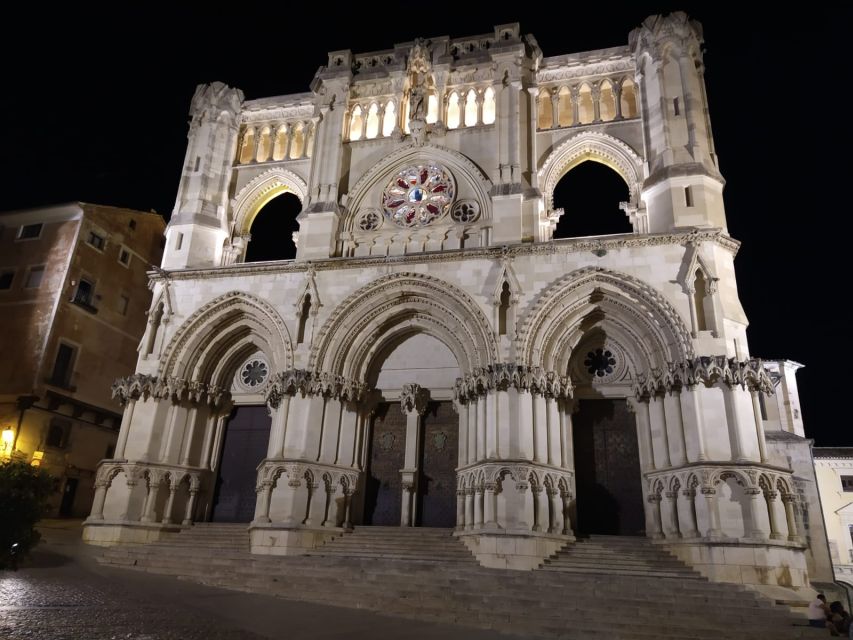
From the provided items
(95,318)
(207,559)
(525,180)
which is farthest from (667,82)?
(95,318)

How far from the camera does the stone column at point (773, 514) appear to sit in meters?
14.2

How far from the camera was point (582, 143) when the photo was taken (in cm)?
2091

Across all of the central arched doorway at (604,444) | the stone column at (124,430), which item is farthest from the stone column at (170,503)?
the central arched doorway at (604,444)

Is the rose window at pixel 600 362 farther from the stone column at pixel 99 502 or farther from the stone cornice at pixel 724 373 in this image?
the stone column at pixel 99 502

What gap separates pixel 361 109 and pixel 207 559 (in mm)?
15726

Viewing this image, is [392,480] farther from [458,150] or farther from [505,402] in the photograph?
[458,150]

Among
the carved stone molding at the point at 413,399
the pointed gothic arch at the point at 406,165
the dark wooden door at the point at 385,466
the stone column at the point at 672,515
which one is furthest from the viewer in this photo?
the pointed gothic arch at the point at 406,165

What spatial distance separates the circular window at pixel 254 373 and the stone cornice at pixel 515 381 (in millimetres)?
7386

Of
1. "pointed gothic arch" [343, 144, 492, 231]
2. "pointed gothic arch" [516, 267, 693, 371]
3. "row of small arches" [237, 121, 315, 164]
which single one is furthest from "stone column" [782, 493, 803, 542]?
"row of small arches" [237, 121, 315, 164]

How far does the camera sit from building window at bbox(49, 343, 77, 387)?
80.8ft

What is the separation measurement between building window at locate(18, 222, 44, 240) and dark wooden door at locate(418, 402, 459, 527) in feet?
63.4

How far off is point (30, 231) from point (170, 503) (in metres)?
15.6

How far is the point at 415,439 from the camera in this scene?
19.0m

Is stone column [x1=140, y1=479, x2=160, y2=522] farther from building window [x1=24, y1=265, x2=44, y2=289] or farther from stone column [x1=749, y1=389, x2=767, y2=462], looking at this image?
stone column [x1=749, y1=389, x2=767, y2=462]
